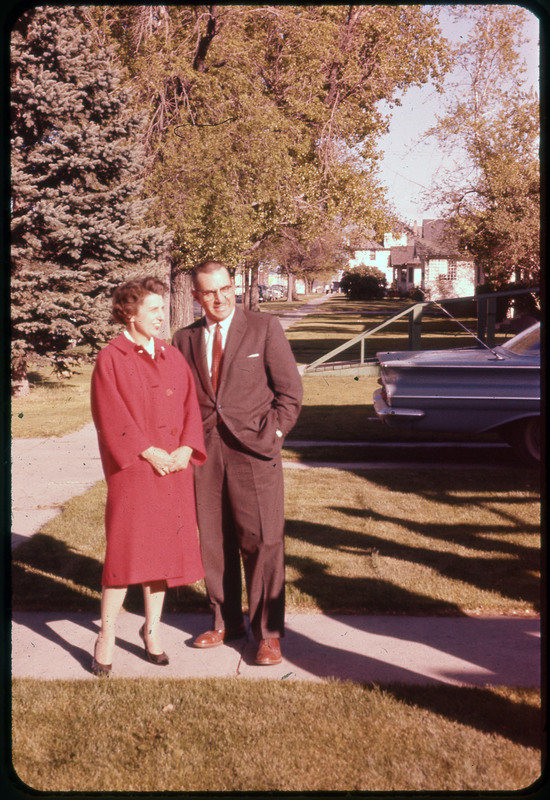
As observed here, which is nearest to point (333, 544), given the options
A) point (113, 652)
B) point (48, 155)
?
point (113, 652)

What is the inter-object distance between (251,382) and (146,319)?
1.94 ft

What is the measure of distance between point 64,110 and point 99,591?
8.79 meters

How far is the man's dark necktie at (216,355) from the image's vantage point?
3.94 meters

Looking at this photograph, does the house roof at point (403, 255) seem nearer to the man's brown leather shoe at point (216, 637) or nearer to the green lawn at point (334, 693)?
the green lawn at point (334, 693)

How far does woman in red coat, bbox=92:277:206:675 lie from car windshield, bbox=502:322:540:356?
5.35m

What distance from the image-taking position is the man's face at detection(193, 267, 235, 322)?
12.2 feet

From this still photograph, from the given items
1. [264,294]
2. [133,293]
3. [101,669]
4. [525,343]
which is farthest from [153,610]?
[264,294]

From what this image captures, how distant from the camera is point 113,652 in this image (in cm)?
402

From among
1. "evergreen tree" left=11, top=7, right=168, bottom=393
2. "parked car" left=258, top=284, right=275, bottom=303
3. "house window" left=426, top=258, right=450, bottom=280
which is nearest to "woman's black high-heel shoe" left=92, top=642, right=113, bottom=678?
"evergreen tree" left=11, top=7, right=168, bottom=393

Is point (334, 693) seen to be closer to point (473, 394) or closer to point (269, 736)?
point (269, 736)

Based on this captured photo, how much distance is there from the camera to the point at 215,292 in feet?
12.3

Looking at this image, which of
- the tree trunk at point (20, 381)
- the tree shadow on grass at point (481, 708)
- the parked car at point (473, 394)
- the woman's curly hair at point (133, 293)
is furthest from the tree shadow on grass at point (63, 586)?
the tree trunk at point (20, 381)

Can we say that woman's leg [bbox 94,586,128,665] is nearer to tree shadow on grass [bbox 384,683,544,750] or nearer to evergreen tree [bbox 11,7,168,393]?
tree shadow on grass [bbox 384,683,544,750]

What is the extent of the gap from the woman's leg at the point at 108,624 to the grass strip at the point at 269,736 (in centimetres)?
15
